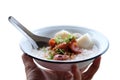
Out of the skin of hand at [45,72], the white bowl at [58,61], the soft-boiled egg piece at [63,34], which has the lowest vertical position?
the skin of hand at [45,72]

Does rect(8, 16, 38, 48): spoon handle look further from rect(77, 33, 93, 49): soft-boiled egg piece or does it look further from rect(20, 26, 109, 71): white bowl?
rect(77, 33, 93, 49): soft-boiled egg piece

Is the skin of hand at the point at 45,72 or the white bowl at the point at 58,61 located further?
the skin of hand at the point at 45,72

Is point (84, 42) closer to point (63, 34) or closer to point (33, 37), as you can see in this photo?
point (63, 34)

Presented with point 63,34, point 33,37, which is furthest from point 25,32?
point 63,34

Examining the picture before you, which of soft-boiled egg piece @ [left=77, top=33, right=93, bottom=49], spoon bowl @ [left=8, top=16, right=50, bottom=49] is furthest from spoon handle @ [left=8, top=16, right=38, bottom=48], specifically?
soft-boiled egg piece @ [left=77, top=33, right=93, bottom=49]

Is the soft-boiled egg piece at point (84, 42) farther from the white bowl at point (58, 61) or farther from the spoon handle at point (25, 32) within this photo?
the spoon handle at point (25, 32)

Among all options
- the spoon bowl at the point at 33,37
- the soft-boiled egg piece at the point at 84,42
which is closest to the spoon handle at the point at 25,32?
the spoon bowl at the point at 33,37

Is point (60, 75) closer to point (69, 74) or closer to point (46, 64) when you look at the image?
point (69, 74)

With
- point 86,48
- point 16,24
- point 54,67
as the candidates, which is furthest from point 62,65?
point 16,24
